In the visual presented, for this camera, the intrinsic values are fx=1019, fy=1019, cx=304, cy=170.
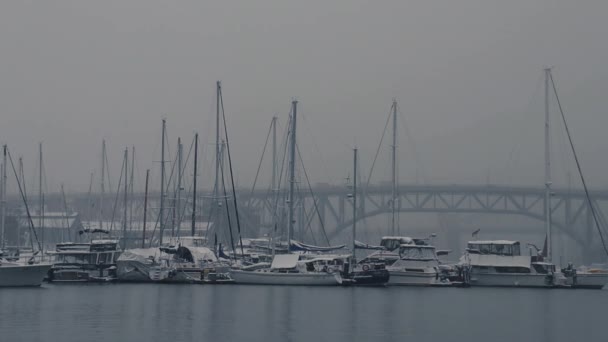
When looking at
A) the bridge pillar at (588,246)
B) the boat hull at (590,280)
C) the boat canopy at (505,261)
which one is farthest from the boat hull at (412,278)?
the bridge pillar at (588,246)

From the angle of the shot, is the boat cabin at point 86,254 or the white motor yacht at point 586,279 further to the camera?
the white motor yacht at point 586,279

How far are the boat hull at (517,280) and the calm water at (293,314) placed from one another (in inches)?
62.8

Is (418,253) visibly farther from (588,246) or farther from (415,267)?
(588,246)

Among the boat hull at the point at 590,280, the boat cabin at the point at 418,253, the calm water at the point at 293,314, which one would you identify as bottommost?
the calm water at the point at 293,314

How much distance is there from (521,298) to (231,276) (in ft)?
49.2

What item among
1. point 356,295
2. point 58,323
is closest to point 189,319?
point 58,323

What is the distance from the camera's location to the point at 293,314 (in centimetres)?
3625

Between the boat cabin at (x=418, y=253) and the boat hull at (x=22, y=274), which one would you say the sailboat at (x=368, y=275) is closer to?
the boat cabin at (x=418, y=253)

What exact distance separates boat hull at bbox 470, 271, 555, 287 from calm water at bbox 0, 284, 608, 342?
5.23ft

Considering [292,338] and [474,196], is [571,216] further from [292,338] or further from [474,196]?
[292,338]

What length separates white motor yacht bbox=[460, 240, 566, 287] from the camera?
53219 mm

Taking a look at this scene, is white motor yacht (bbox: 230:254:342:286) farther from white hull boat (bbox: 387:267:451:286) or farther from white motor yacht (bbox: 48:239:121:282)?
white motor yacht (bbox: 48:239:121:282)

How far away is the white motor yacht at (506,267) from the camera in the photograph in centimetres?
5322

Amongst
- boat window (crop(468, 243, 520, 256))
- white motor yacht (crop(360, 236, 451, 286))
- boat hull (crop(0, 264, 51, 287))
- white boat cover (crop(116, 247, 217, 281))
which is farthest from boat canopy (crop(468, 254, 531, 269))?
boat hull (crop(0, 264, 51, 287))
